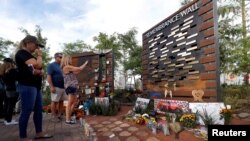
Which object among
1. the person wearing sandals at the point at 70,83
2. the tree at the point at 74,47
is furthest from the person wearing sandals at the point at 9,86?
the tree at the point at 74,47

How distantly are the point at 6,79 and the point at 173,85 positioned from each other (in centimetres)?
398

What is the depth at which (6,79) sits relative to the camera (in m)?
6.62

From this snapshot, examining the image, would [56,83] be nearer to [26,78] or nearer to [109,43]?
[26,78]

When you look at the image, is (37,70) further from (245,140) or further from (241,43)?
(241,43)

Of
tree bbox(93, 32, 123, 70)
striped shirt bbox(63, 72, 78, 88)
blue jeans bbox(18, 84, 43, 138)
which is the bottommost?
blue jeans bbox(18, 84, 43, 138)

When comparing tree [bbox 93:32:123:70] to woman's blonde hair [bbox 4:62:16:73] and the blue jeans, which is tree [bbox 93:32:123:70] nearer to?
woman's blonde hair [bbox 4:62:16:73]

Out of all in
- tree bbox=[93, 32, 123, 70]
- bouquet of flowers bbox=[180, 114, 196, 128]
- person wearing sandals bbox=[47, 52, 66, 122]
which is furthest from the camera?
tree bbox=[93, 32, 123, 70]

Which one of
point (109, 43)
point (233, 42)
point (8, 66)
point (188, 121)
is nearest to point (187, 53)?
point (188, 121)

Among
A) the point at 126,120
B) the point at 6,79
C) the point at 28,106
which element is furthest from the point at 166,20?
the point at 28,106

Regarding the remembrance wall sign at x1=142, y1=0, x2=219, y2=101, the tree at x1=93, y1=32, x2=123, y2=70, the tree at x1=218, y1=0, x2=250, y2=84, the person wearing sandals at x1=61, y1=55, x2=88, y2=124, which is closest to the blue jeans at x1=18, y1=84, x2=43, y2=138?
the person wearing sandals at x1=61, y1=55, x2=88, y2=124

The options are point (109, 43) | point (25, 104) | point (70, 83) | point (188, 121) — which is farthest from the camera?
point (109, 43)

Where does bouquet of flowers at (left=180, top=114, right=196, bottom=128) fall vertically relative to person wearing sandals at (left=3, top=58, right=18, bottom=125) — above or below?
below

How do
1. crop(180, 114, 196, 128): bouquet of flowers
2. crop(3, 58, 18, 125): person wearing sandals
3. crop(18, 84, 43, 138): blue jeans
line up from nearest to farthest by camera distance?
crop(18, 84, 43, 138): blue jeans
crop(180, 114, 196, 128): bouquet of flowers
crop(3, 58, 18, 125): person wearing sandals

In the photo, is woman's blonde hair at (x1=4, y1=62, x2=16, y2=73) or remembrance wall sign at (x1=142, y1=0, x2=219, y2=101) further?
woman's blonde hair at (x1=4, y1=62, x2=16, y2=73)
